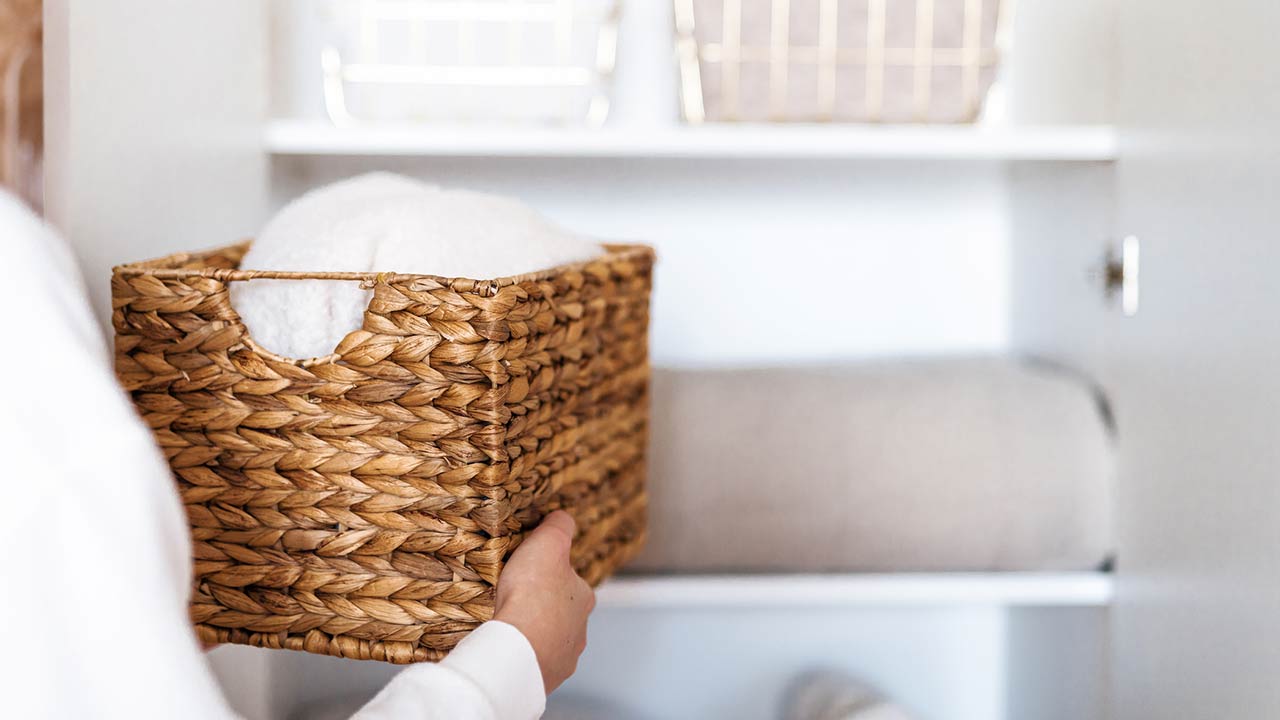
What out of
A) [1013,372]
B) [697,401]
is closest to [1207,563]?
[1013,372]

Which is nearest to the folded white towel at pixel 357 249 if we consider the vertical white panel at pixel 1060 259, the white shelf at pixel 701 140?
the white shelf at pixel 701 140

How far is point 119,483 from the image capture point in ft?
1.02

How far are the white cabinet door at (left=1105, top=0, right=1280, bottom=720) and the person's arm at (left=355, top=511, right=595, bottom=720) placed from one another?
0.45 m

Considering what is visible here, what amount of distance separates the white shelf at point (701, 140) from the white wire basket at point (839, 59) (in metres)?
0.12

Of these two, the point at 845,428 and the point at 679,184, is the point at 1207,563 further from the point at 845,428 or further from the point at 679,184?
the point at 679,184

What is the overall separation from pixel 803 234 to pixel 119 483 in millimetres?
1025

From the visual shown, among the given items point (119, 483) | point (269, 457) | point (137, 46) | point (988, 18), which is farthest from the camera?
point (988, 18)

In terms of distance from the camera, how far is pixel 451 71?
42.2 inches

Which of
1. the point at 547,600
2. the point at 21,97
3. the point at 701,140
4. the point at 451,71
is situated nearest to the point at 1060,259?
the point at 701,140

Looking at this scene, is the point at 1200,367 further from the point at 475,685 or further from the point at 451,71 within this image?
the point at 451,71

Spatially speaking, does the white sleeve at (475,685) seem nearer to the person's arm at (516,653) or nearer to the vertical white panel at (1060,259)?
the person's arm at (516,653)

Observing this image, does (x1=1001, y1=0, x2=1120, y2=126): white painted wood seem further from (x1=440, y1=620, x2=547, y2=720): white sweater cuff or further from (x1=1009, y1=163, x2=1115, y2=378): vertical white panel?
(x1=440, y1=620, x2=547, y2=720): white sweater cuff

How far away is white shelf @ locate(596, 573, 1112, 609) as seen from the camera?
2.98ft

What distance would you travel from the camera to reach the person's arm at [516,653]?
463 millimetres
